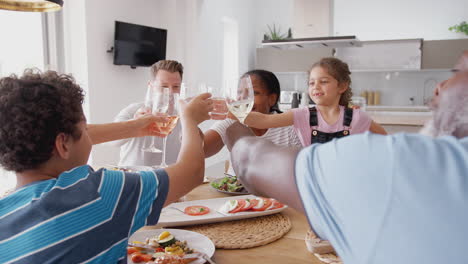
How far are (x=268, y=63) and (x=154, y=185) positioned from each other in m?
6.13

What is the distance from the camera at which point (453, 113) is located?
622 mm

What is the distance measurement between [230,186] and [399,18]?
574 cm

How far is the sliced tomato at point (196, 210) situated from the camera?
1322 mm

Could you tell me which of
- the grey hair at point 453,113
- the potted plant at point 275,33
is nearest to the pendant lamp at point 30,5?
the grey hair at point 453,113

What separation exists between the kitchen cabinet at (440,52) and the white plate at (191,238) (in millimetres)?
5703

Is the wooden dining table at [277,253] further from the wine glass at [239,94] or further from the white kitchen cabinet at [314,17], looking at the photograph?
the white kitchen cabinet at [314,17]

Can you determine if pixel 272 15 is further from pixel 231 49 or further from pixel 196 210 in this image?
pixel 196 210

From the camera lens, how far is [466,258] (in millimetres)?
528

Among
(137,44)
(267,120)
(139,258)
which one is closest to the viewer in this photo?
(139,258)

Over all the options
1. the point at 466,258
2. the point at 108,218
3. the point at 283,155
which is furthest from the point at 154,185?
the point at 466,258

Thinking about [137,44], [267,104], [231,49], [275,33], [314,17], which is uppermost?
[275,33]

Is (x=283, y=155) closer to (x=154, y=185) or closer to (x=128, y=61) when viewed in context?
(x=154, y=185)

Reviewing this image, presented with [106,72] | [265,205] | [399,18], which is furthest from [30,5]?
[399,18]

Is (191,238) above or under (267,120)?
under
